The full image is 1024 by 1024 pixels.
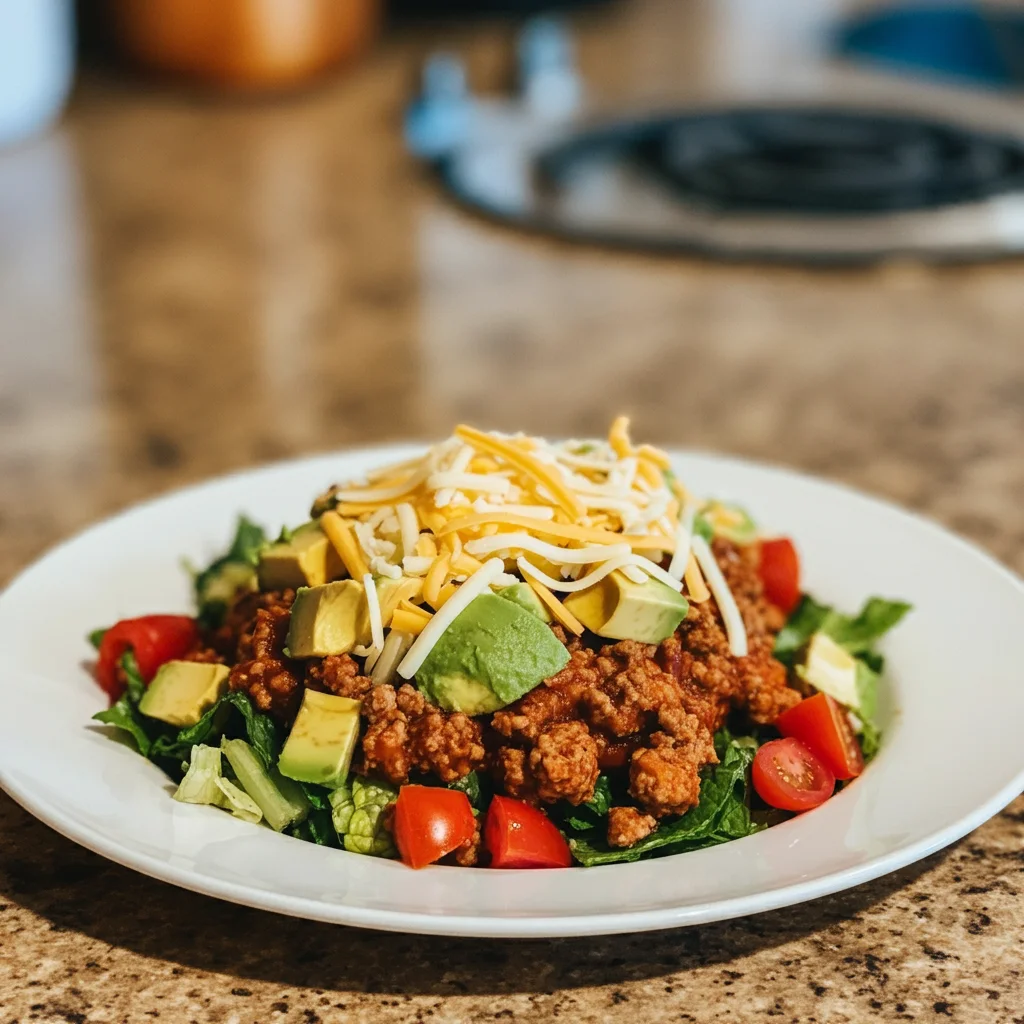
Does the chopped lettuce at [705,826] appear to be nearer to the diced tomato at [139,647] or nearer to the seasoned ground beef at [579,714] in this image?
the seasoned ground beef at [579,714]

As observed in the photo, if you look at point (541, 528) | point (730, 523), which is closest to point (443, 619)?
point (541, 528)

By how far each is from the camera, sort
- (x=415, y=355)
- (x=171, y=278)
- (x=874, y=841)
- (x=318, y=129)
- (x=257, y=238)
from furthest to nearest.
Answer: (x=318, y=129) < (x=257, y=238) < (x=171, y=278) < (x=415, y=355) < (x=874, y=841)

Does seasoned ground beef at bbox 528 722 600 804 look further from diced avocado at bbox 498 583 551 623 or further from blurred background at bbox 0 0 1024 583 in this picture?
blurred background at bbox 0 0 1024 583

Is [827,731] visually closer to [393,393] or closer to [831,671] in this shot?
[831,671]

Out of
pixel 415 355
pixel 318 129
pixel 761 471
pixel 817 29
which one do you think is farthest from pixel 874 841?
pixel 817 29

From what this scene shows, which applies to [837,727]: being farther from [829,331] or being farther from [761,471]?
[829,331]
